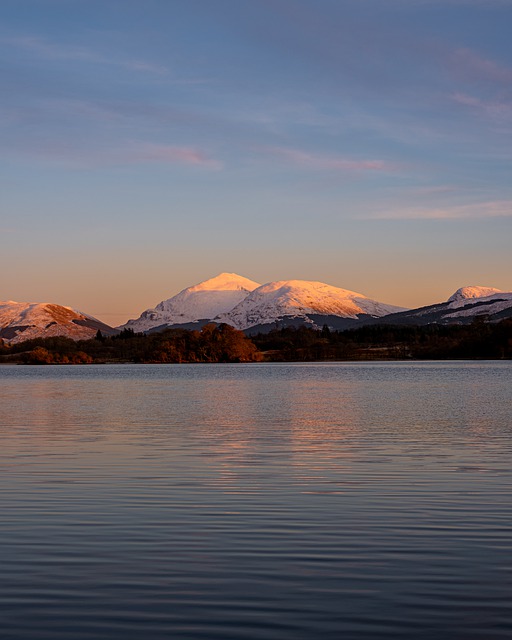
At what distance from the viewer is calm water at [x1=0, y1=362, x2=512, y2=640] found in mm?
13617

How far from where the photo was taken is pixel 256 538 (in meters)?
→ 19.7

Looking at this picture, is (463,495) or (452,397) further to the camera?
(452,397)

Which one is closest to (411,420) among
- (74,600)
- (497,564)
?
(497,564)

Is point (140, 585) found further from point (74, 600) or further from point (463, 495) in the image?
point (463, 495)

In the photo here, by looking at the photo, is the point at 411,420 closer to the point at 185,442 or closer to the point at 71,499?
the point at 185,442

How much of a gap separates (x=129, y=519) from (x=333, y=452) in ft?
58.4

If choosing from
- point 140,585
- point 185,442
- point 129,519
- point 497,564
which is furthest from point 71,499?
point 185,442

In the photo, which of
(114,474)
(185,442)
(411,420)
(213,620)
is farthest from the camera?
(411,420)

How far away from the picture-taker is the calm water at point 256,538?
536 inches

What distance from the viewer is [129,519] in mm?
22109

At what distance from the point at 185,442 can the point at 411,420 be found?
728 inches

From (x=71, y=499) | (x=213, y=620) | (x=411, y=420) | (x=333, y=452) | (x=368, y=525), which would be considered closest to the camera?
(x=213, y=620)

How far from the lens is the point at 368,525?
2116 centimetres

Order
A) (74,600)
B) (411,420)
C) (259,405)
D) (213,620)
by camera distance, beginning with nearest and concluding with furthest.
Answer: (213,620)
(74,600)
(411,420)
(259,405)
